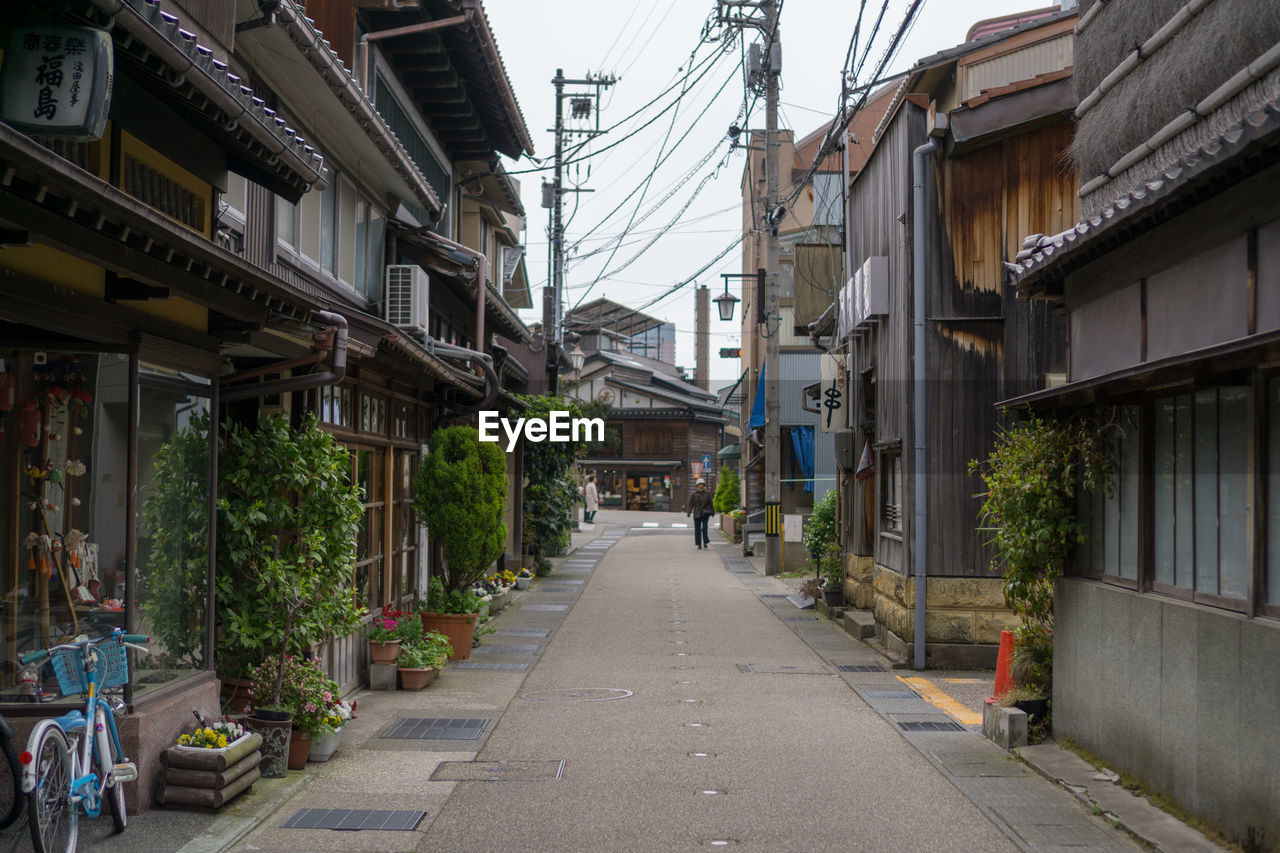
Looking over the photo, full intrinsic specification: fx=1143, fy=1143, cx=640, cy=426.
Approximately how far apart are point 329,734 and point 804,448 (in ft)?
91.4

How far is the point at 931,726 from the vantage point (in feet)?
33.9

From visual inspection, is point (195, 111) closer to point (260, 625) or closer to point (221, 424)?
point (221, 424)

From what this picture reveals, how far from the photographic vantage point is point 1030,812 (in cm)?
741

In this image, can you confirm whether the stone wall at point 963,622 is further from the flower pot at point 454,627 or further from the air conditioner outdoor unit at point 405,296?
the air conditioner outdoor unit at point 405,296

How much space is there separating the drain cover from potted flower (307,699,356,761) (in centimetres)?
82

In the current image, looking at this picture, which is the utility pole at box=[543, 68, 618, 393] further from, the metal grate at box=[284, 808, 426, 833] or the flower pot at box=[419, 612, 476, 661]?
the metal grate at box=[284, 808, 426, 833]

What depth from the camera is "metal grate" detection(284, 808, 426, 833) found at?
7.04 metres

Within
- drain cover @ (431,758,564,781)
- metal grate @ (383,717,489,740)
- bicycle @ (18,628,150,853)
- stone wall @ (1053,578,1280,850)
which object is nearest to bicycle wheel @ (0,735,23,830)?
bicycle @ (18,628,150,853)

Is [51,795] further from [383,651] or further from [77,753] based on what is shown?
[383,651]

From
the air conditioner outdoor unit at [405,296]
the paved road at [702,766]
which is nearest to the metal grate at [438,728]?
→ the paved road at [702,766]

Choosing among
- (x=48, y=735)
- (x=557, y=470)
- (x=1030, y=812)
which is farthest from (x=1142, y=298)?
(x=557, y=470)

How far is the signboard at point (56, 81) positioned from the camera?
18.7 feet

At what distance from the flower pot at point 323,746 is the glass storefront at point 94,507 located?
113 cm

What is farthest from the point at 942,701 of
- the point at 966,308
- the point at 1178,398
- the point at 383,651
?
the point at 383,651
